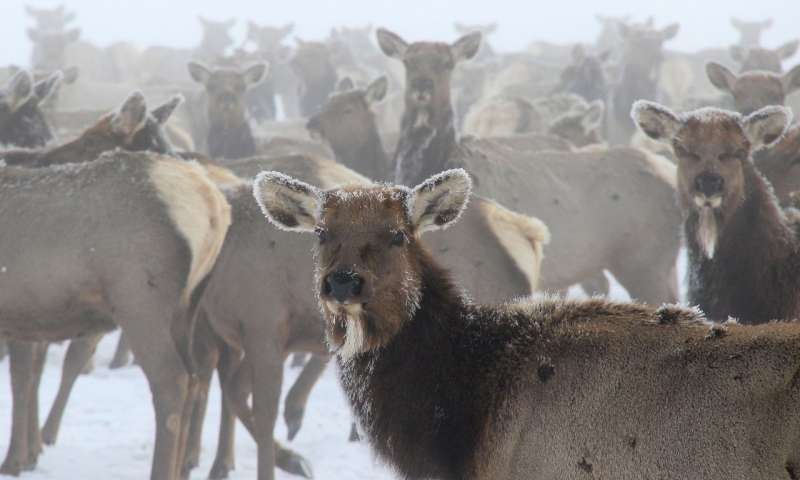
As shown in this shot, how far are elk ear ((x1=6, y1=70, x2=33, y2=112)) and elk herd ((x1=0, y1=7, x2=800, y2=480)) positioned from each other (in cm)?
3

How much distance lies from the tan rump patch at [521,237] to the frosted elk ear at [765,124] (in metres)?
1.54

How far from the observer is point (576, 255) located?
32.0 ft

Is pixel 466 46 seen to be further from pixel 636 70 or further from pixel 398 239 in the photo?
pixel 636 70

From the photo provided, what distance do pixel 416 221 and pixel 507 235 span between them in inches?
112

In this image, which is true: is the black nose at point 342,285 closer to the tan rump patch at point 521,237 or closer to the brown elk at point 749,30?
the tan rump patch at point 521,237

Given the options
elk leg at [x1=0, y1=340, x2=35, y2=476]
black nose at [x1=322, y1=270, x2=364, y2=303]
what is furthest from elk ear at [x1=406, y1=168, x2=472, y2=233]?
elk leg at [x1=0, y1=340, x2=35, y2=476]

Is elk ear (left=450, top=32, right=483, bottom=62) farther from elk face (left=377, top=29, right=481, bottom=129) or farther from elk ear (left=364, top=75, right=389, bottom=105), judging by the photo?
elk ear (left=364, top=75, right=389, bottom=105)

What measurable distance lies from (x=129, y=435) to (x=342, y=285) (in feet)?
14.1

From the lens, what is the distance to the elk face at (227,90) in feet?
43.8

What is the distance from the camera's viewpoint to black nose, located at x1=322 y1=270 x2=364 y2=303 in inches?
169

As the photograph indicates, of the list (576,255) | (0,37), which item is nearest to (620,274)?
(576,255)

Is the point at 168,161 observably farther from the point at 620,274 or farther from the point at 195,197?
the point at 620,274

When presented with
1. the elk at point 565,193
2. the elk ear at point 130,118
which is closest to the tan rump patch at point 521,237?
the elk at point 565,193

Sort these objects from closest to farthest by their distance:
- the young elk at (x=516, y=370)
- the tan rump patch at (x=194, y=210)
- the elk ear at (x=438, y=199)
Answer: the young elk at (x=516, y=370), the elk ear at (x=438, y=199), the tan rump patch at (x=194, y=210)
